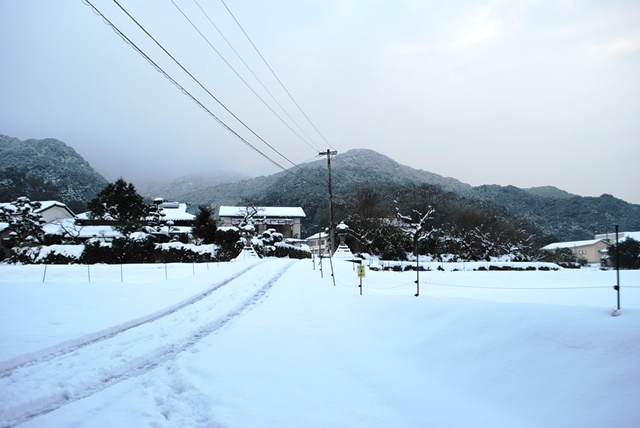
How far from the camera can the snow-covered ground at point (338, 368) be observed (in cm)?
356

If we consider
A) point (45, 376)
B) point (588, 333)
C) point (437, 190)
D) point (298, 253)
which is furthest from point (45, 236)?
point (437, 190)

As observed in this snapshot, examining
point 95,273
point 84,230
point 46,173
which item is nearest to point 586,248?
point 95,273

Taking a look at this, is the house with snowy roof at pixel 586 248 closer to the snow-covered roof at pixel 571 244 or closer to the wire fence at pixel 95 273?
the snow-covered roof at pixel 571 244

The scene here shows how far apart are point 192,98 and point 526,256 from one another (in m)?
41.5

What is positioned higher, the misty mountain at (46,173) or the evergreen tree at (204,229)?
the misty mountain at (46,173)

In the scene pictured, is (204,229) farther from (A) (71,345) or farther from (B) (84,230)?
(A) (71,345)

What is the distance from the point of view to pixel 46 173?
219 ft

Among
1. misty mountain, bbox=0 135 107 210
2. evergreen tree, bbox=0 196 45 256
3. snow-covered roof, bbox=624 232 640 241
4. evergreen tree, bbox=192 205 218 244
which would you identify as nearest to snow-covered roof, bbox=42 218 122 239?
evergreen tree, bbox=0 196 45 256

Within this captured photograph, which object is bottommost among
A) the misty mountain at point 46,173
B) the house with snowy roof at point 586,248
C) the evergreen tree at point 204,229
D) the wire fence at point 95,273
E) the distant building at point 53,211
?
the house with snowy roof at point 586,248

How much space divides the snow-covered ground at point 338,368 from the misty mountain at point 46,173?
2249 inches

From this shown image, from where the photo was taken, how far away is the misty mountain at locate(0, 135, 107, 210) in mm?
55594

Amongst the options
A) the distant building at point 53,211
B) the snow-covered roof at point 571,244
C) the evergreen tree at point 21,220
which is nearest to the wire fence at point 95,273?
the evergreen tree at point 21,220

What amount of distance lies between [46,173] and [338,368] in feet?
260

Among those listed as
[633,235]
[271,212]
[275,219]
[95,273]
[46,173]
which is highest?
[46,173]
